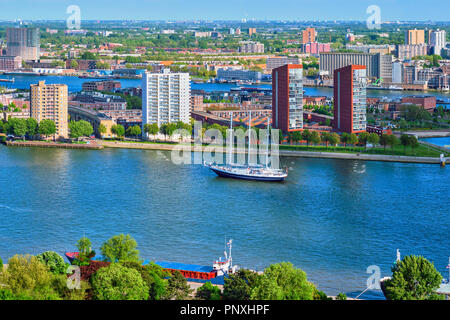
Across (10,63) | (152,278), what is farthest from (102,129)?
(10,63)

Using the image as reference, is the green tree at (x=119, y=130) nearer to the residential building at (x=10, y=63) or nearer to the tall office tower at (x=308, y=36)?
the residential building at (x=10, y=63)

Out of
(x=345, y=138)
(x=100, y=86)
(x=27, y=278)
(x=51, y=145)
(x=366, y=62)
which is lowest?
(x=27, y=278)

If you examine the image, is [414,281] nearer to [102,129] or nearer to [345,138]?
[345,138]

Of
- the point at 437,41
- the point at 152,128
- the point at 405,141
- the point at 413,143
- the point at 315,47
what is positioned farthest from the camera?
the point at 315,47

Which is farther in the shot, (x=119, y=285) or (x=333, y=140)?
(x=333, y=140)

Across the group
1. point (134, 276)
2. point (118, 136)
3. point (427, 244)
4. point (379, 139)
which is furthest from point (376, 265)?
point (118, 136)

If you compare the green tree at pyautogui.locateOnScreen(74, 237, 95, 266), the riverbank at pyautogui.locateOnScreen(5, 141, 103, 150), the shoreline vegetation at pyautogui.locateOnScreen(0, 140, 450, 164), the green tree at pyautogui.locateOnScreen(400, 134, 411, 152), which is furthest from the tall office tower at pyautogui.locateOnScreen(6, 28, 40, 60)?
the green tree at pyautogui.locateOnScreen(74, 237, 95, 266)

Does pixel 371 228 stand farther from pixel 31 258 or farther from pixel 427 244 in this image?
pixel 31 258
